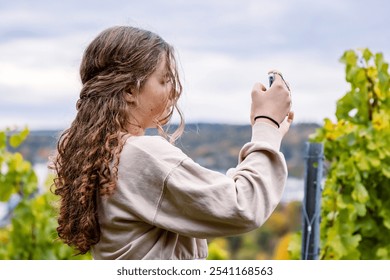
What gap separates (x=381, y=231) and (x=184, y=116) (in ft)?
4.87

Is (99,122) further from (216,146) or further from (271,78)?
(216,146)

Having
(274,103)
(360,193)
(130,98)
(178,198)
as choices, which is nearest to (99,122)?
(130,98)

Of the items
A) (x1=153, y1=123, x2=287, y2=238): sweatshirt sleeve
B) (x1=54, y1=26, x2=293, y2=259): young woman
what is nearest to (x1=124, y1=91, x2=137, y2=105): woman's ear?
(x1=54, y1=26, x2=293, y2=259): young woman

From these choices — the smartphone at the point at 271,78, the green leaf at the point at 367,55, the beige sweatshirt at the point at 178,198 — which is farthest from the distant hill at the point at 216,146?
the beige sweatshirt at the point at 178,198

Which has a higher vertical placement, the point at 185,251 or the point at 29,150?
the point at 29,150

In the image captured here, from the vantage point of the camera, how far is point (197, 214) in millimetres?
1184

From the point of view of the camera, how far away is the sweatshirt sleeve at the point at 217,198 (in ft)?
3.84

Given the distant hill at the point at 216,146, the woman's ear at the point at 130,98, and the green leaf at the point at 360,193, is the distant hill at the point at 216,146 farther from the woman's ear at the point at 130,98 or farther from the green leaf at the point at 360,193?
the woman's ear at the point at 130,98

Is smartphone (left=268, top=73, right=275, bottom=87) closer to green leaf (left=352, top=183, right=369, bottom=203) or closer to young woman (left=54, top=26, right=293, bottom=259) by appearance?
young woman (left=54, top=26, right=293, bottom=259)

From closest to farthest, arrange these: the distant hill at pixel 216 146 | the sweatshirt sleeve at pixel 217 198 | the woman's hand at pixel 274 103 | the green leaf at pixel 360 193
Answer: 1. the sweatshirt sleeve at pixel 217 198
2. the woman's hand at pixel 274 103
3. the green leaf at pixel 360 193
4. the distant hill at pixel 216 146

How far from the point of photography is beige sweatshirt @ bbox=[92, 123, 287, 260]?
A: 3.85 feet

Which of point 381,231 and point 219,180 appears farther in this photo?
point 381,231

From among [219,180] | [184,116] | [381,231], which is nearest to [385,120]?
[381,231]
